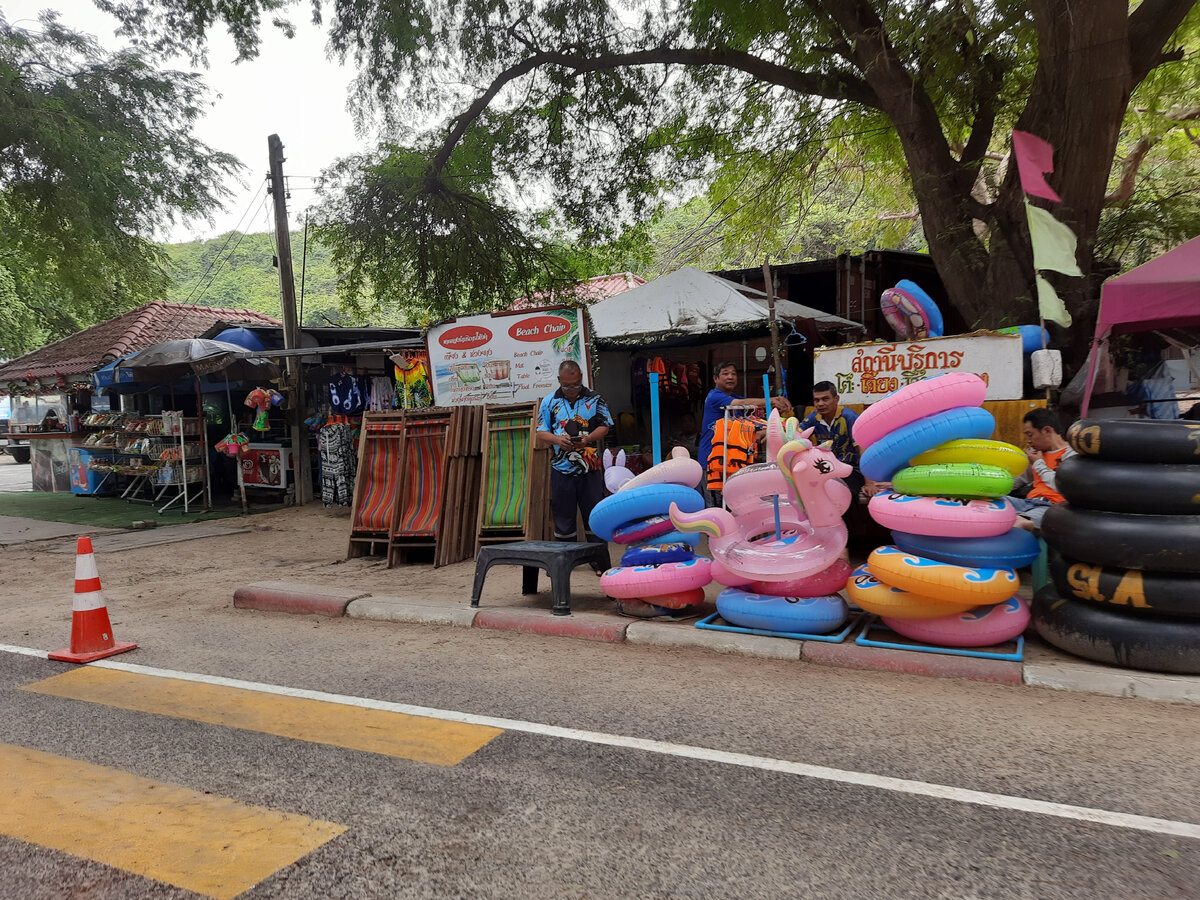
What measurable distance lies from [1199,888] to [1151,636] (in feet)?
7.27

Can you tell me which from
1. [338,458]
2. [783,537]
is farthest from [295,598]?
[338,458]

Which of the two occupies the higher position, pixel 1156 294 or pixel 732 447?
pixel 1156 294

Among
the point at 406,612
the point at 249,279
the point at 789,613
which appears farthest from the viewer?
the point at 249,279

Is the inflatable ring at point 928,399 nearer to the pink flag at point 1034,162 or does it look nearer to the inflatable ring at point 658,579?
the inflatable ring at point 658,579

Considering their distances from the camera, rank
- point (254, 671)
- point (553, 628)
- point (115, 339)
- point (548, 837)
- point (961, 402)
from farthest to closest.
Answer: point (115, 339)
point (553, 628)
point (254, 671)
point (961, 402)
point (548, 837)

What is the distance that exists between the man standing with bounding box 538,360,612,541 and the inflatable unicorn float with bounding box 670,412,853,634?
78.4 inches

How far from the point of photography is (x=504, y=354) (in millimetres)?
9289

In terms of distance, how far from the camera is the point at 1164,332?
321 inches

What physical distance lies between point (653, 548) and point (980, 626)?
231 cm

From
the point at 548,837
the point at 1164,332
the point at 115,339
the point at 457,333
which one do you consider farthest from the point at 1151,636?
the point at 115,339

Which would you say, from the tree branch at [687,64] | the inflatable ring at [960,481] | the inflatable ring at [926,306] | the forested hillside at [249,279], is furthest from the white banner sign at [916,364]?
the forested hillside at [249,279]

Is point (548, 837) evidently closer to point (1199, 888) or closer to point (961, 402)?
point (1199, 888)

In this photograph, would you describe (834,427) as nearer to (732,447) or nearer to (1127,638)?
(732,447)

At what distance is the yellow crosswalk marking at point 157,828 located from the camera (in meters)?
2.82
